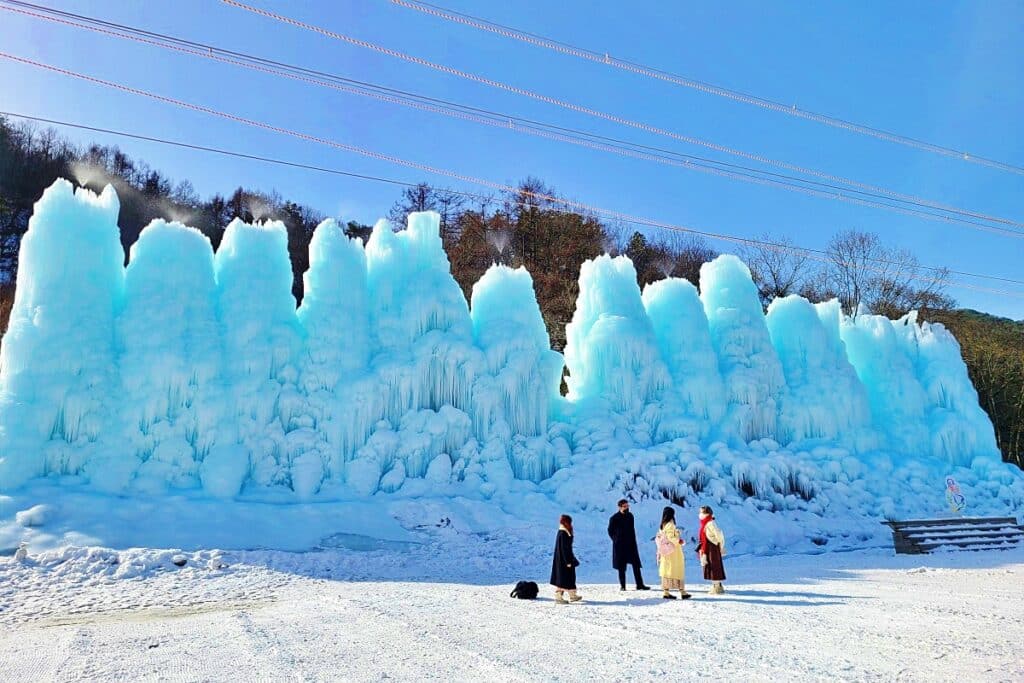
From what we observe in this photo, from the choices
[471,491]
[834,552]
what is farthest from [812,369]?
[471,491]

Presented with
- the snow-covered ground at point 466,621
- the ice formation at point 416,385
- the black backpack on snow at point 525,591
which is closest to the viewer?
the snow-covered ground at point 466,621

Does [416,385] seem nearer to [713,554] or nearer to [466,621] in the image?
[713,554]

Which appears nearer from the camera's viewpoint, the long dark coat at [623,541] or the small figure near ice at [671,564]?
the small figure near ice at [671,564]

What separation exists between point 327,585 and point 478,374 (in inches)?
258

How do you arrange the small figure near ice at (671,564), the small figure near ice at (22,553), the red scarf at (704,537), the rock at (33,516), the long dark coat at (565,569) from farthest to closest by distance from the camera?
the rock at (33,516)
the small figure near ice at (22,553)
the red scarf at (704,537)
the small figure near ice at (671,564)
the long dark coat at (565,569)

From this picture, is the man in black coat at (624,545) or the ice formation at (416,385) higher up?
the ice formation at (416,385)

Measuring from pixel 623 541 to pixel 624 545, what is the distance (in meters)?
0.05

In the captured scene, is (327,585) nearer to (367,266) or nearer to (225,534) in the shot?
(225,534)

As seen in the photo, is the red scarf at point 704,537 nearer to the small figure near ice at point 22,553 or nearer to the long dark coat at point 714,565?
the long dark coat at point 714,565

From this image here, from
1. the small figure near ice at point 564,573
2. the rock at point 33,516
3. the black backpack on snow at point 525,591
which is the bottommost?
the black backpack on snow at point 525,591

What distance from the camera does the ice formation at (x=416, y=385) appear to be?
514 inches

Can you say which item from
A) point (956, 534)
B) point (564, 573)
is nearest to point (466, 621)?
point (564, 573)

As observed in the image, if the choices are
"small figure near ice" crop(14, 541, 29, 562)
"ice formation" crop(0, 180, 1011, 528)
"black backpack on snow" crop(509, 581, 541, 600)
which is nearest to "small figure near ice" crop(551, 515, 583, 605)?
"black backpack on snow" crop(509, 581, 541, 600)

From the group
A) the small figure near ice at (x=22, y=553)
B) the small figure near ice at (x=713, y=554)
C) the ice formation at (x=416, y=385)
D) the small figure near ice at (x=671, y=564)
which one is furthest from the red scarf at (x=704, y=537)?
the small figure near ice at (x=22, y=553)
